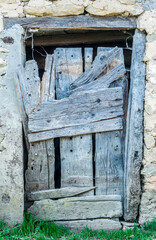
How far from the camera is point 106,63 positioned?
3766mm

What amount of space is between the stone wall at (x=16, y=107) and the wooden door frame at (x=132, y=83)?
0.18 feet

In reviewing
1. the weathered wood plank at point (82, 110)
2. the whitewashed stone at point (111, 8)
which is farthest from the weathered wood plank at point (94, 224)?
the whitewashed stone at point (111, 8)

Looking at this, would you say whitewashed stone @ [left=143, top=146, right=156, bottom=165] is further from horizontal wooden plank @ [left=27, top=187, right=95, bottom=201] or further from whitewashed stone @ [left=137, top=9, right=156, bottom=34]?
whitewashed stone @ [left=137, top=9, right=156, bottom=34]

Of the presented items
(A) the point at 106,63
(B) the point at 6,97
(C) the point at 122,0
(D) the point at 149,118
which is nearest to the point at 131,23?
(C) the point at 122,0

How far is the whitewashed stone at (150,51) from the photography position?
11.8 feet

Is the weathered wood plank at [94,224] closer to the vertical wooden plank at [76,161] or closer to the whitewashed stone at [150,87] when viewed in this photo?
the vertical wooden plank at [76,161]

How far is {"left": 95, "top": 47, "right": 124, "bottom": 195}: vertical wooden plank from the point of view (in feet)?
12.1

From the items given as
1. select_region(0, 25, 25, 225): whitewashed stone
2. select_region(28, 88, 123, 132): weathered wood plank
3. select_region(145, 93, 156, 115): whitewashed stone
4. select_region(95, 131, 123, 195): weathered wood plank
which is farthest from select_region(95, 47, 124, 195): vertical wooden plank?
select_region(0, 25, 25, 225): whitewashed stone

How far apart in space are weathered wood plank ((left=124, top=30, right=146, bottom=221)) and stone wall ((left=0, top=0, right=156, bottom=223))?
60 mm

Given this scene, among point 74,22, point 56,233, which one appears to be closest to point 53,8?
point 74,22

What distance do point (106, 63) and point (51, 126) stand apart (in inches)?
38.9

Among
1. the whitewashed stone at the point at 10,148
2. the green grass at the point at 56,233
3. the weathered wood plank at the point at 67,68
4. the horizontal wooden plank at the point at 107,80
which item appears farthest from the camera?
the weathered wood plank at the point at 67,68

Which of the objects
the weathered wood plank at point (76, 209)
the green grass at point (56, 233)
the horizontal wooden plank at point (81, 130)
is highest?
the horizontal wooden plank at point (81, 130)

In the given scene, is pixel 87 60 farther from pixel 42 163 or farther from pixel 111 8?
pixel 42 163
